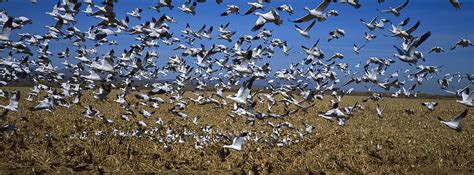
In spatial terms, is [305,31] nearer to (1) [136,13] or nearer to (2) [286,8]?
(2) [286,8]

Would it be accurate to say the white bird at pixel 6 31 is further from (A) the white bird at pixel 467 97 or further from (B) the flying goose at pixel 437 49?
(B) the flying goose at pixel 437 49

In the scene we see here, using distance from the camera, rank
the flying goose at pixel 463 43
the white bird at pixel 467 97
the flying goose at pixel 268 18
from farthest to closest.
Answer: the flying goose at pixel 463 43 → the white bird at pixel 467 97 → the flying goose at pixel 268 18

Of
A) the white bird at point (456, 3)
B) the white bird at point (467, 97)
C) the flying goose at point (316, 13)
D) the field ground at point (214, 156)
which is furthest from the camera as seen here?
the white bird at point (467, 97)

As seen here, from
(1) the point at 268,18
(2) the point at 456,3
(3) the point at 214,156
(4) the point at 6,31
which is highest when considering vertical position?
(4) the point at 6,31

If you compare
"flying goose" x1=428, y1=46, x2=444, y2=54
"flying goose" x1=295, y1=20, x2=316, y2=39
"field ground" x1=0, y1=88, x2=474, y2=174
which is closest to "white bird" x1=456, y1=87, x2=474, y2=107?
"field ground" x1=0, y1=88, x2=474, y2=174

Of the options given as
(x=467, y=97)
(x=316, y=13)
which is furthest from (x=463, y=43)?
(x=316, y=13)

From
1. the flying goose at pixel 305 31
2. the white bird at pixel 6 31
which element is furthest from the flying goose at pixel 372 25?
the white bird at pixel 6 31

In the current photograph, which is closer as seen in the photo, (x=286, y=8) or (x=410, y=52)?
(x=410, y=52)

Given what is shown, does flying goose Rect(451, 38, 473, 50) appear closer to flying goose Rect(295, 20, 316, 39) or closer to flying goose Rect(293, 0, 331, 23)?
flying goose Rect(295, 20, 316, 39)

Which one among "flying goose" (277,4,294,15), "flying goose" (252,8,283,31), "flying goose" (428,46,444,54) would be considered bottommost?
"flying goose" (428,46,444,54)

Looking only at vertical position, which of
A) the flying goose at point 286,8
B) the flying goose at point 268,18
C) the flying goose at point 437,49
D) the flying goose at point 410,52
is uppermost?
the flying goose at point 268,18

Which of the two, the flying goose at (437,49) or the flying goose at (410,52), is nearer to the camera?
the flying goose at (410,52)

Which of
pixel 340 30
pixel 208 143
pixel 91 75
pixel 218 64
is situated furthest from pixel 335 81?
pixel 91 75

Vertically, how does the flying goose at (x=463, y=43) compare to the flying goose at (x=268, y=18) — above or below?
below
